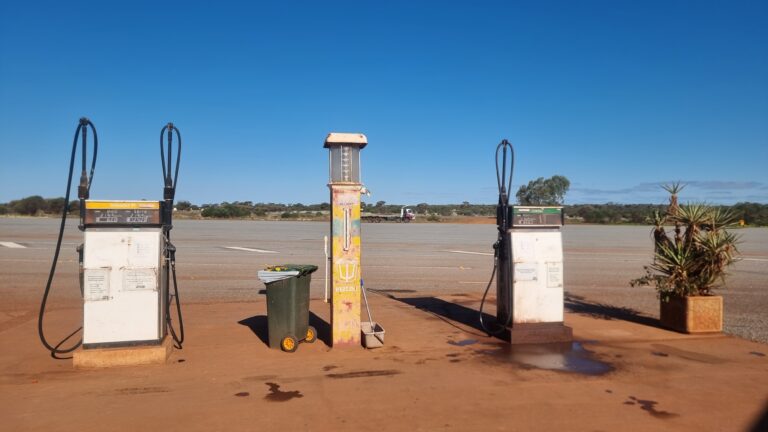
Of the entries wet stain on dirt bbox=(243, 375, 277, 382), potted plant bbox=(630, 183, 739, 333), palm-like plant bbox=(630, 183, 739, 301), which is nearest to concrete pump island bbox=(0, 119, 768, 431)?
wet stain on dirt bbox=(243, 375, 277, 382)

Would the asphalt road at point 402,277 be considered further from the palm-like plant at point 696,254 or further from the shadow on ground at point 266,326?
the shadow on ground at point 266,326

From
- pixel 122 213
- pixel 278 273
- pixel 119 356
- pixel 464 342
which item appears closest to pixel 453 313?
pixel 464 342

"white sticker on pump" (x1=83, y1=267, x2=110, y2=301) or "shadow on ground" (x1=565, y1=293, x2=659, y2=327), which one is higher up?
"white sticker on pump" (x1=83, y1=267, x2=110, y2=301)

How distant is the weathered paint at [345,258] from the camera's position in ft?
22.3

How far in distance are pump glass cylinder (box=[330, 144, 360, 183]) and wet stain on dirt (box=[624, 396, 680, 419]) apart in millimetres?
4014

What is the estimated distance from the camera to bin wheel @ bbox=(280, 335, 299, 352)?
6.50 metres

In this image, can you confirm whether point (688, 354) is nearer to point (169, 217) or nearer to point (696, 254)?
point (696, 254)

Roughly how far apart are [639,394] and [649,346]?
215 cm

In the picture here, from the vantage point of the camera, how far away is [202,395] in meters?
4.98

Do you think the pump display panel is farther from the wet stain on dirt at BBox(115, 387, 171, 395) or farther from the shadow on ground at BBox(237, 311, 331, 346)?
the shadow on ground at BBox(237, 311, 331, 346)

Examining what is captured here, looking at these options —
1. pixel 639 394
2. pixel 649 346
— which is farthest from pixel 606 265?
pixel 639 394

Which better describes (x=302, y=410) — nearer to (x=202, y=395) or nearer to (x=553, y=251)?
(x=202, y=395)

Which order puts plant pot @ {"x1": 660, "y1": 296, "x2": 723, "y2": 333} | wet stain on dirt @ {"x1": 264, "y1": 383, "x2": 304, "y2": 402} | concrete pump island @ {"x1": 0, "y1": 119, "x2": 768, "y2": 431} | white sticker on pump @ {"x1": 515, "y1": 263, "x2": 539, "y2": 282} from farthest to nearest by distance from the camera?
plant pot @ {"x1": 660, "y1": 296, "x2": 723, "y2": 333}
white sticker on pump @ {"x1": 515, "y1": 263, "x2": 539, "y2": 282}
wet stain on dirt @ {"x1": 264, "y1": 383, "x2": 304, "y2": 402}
concrete pump island @ {"x1": 0, "y1": 119, "x2": 768, "y2": 431}

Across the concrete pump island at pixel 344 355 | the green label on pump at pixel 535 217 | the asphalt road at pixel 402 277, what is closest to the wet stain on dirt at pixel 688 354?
the concrete pump island at pixel 344 355
